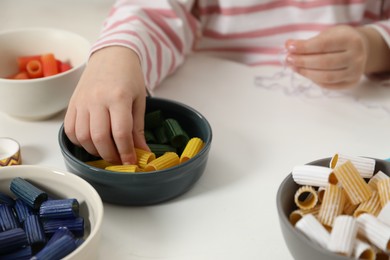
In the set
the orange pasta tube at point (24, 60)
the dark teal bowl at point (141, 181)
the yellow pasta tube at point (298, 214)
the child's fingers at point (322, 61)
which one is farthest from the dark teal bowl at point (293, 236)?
the orange pasta tube at point (24, 60)

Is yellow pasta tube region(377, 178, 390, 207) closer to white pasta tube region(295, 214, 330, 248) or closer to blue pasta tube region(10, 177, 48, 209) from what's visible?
white pasta tube region(295, 214, 330, 248)

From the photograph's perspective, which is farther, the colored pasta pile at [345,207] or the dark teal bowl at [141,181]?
the dark teal bowl at [141,181]

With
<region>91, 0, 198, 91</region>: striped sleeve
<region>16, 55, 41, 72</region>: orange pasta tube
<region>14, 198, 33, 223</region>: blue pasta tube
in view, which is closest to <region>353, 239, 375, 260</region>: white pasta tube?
<region>14, 198, 33, 223</region>: blue pasta tube

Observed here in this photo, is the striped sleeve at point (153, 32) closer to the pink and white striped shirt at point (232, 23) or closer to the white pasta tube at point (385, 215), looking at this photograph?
the pink and white striped shirt at point (232, 23)

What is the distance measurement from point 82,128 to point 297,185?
0.79 ft

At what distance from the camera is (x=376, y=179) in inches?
20.4

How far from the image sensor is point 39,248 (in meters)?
0.51

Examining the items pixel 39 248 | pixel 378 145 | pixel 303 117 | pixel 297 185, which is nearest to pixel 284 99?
pixel 303 117

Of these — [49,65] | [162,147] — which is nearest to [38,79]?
[49,65]

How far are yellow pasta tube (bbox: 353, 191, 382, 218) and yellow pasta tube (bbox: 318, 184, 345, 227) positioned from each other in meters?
0.01

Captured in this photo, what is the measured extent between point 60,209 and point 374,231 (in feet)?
0.90

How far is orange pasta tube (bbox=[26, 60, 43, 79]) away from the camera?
30.1 inches

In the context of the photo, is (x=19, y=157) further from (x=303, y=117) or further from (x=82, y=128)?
(x=303, y=117)

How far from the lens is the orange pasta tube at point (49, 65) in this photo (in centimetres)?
76
